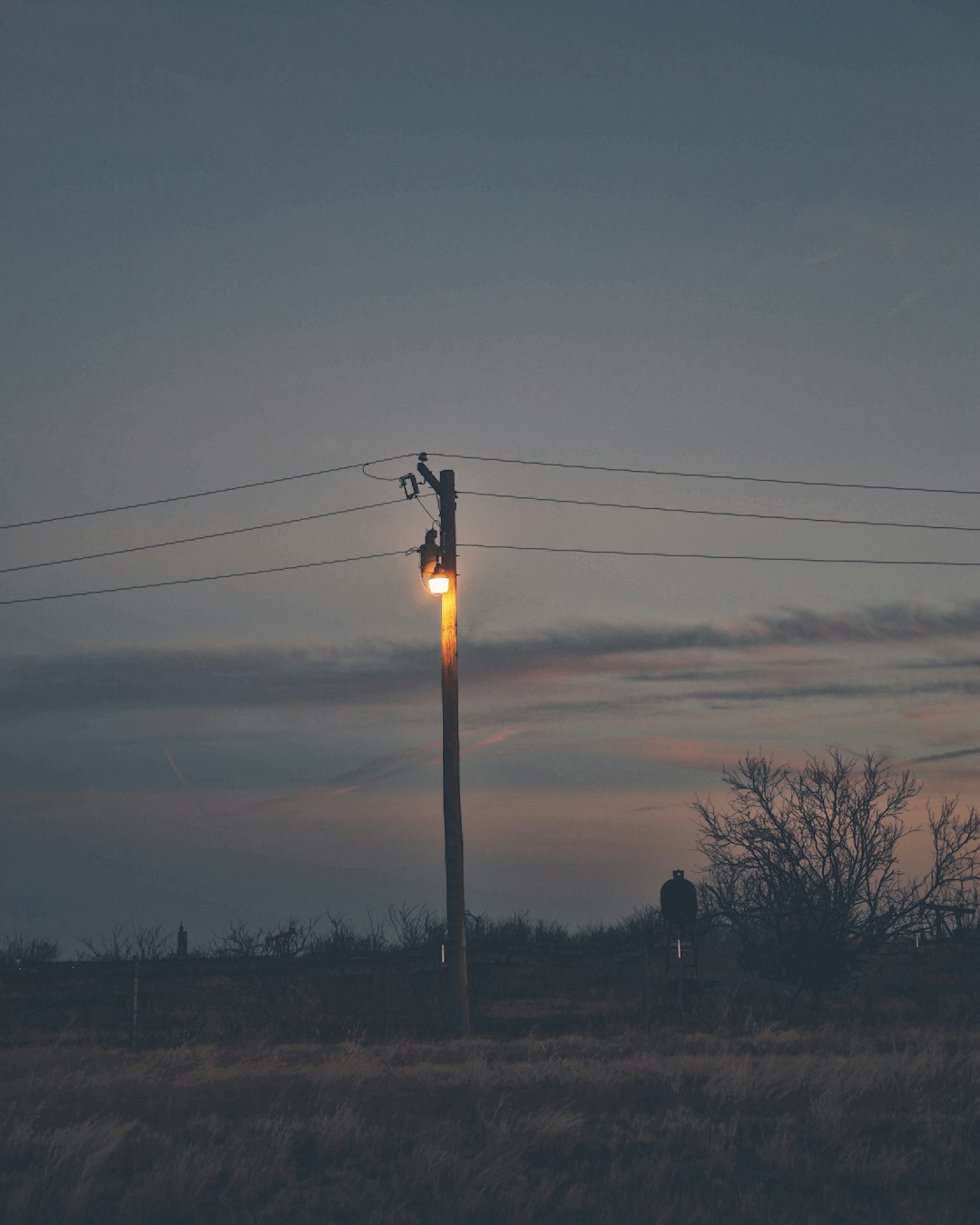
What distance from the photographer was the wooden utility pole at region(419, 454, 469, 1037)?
17.8m

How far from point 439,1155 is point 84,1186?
9.15 ft

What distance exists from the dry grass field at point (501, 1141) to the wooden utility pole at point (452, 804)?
2.85 metres

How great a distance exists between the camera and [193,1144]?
10.0 meters

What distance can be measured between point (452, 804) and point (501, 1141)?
311 inches

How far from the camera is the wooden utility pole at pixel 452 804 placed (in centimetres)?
1775

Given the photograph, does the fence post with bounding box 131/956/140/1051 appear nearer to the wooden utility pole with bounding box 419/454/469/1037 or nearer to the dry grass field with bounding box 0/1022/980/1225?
the dry grass field with bounding box 0/1022/980/1225

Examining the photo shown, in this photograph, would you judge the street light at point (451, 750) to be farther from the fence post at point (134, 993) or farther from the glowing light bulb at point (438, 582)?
the fence post at point (134, 993)

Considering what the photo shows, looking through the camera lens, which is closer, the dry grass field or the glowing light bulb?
the dry grass field

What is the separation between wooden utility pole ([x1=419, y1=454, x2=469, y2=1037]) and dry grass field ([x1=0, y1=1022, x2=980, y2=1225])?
112 inches

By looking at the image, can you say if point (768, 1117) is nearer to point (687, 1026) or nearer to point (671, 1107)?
point (671, 1107)

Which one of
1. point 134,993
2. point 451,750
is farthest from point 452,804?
point 134,993

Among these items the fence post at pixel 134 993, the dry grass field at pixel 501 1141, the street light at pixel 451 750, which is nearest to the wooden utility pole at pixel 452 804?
the street light at pixel 451 750

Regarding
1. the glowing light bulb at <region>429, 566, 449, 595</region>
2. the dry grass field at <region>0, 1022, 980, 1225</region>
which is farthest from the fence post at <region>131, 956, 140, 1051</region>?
the glowing light bulb at <region>429, 566, 449, 595</region>

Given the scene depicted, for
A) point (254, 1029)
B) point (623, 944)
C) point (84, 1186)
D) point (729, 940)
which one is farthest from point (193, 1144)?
point (729, 940)
